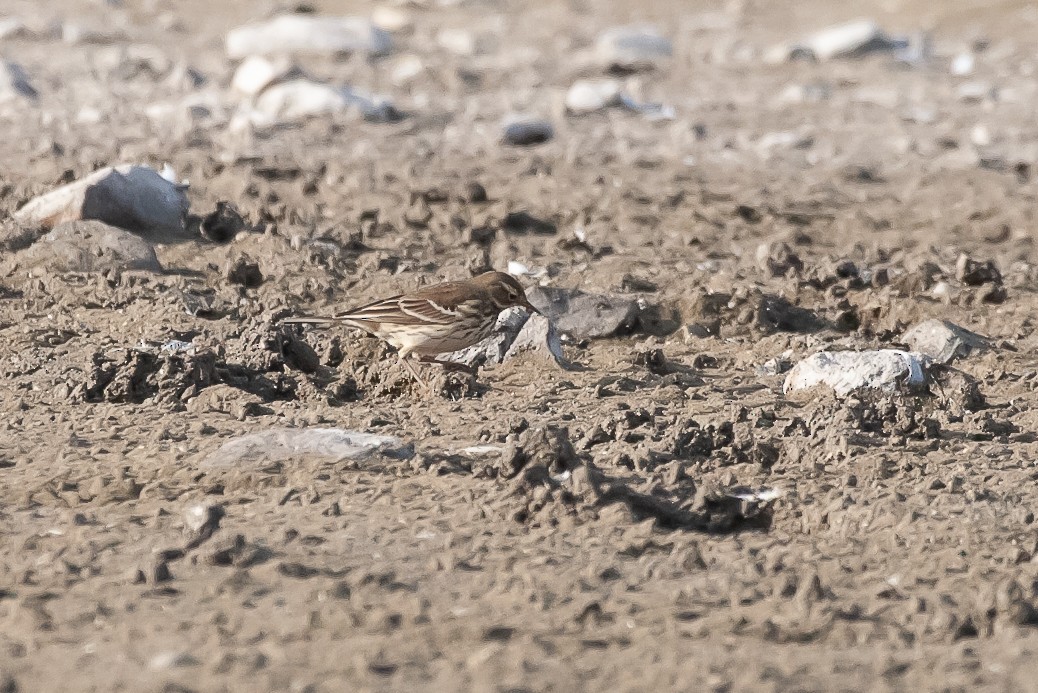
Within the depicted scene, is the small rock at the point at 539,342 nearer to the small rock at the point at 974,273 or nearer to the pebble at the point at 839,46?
the small rock at the point at 974,273

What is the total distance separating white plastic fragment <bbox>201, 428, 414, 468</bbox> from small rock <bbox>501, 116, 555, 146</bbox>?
255 inches

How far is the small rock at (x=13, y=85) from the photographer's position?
12.8m

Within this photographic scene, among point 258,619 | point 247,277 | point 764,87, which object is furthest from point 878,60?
point 258,619

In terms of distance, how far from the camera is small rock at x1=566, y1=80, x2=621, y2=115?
1297cm

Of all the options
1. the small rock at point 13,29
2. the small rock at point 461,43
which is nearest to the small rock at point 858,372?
the small rock at point 461,43

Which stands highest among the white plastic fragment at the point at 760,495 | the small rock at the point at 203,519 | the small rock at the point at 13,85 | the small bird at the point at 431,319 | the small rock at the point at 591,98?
the small rock at the point at 13,85

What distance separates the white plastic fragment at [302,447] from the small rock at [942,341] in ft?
9.33

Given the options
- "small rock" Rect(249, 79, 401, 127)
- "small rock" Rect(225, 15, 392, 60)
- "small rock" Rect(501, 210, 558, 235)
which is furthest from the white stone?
"small rock" Rect(501, 210, 558, 235)

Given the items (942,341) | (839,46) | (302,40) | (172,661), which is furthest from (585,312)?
(839,46)

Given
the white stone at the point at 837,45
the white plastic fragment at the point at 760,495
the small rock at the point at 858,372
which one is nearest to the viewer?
the white plastic fragment at the point at 760,495

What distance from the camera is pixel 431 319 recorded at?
22.7 ft

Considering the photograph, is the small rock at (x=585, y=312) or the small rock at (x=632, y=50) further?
the small rock at (x=632, y=50)

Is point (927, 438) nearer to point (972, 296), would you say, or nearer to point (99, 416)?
point (972, 296)

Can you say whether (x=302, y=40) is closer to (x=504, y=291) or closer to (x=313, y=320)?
(x=504, y=291)
